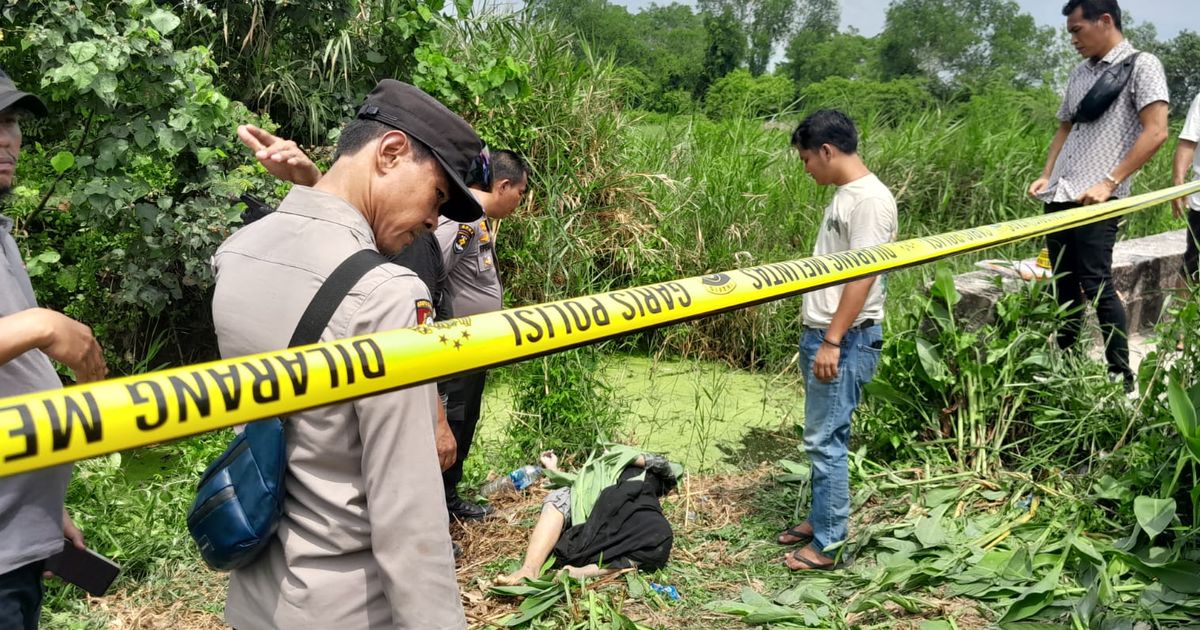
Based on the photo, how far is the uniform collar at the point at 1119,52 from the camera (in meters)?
4.26

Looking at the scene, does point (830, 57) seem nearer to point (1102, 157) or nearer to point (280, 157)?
point (1102, 157)

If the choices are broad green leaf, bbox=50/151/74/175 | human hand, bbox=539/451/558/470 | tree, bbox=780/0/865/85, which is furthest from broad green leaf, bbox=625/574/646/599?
tree, bbox=780/0/865/85

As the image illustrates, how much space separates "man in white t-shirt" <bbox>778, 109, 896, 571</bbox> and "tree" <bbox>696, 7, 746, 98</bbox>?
150 ft

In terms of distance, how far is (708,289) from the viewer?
1959 mm

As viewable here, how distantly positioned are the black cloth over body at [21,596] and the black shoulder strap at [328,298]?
35.0 inches

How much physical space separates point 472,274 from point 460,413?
23.3 inches

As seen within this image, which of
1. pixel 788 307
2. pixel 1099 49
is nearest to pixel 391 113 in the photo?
pixel 1099 49

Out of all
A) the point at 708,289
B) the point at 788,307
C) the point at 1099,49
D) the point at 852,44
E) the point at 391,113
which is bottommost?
the point at 788,307

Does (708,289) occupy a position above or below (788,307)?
above

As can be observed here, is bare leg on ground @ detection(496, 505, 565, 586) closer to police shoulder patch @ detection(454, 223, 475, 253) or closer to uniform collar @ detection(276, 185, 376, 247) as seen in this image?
police shoulder patch @ detection(454, 223, 475, 253)

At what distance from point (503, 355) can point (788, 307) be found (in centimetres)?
470

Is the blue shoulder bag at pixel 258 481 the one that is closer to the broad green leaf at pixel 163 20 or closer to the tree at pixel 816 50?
the broad green leaf at pixel 163 20

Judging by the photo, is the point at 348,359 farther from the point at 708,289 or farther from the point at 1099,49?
the point at 1099,49

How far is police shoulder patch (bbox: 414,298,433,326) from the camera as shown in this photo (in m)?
1.49
